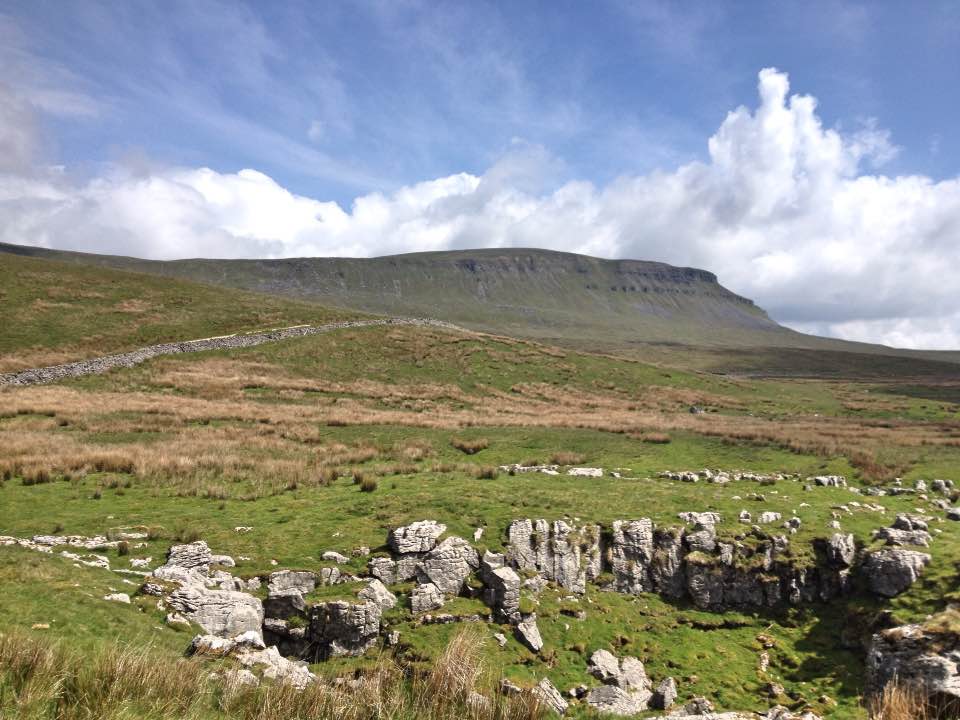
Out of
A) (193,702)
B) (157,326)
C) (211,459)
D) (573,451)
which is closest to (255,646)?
(193,702)

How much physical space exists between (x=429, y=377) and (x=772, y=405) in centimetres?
4304

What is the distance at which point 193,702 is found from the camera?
237 inches

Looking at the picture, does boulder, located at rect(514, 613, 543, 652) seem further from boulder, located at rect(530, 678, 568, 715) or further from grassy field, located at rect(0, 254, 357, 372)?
grassy field, located at rect(0, 254, 357, 372)

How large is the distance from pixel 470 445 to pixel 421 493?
538 inches

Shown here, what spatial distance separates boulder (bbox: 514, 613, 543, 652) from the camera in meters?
13.0

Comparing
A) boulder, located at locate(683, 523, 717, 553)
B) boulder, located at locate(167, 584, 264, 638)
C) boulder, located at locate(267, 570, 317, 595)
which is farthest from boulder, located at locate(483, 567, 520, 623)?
boulder, located at locate(683, 523, 717, 553)

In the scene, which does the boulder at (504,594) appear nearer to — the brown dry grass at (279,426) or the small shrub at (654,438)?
the brown dry grass at (279,426)

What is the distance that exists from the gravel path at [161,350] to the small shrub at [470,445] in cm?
4142

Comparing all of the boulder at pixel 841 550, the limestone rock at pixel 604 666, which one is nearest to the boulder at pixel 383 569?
the limestone rock at pixel 604 666

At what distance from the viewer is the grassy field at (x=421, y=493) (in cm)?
1227

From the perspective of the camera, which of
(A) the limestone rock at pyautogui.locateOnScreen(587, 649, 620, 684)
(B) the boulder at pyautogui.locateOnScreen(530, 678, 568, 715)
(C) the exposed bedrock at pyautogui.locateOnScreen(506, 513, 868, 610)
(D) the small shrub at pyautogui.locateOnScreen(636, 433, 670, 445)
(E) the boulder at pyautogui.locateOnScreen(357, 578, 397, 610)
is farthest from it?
(D) the small shrub at pyautogui.locateOnScreen(636, 433, 670, 445)

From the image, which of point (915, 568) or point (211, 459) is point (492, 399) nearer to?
point (211, 459)

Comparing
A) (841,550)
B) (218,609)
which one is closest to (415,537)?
(218,609)

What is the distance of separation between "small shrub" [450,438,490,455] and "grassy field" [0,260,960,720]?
17 cm
